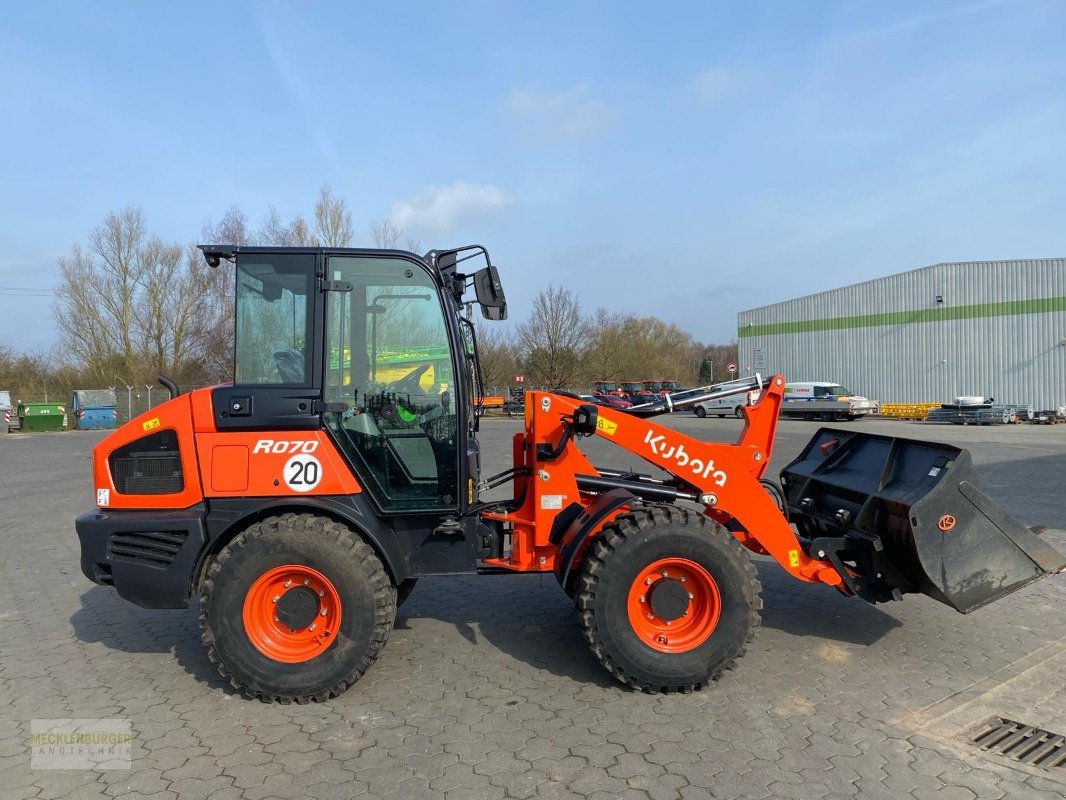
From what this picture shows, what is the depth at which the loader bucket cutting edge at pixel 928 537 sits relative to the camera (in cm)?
428

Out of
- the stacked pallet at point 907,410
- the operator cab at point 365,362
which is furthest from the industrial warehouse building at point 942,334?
the operator cab at point 365,362

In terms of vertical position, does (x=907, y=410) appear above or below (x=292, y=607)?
above

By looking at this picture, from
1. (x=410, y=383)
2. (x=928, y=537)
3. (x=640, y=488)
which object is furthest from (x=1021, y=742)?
(x=410, y=383)

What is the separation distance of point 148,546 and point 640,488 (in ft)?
9.54

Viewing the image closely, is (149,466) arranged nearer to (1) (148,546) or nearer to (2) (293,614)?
(1) (148,546)

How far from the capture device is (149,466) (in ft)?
14.0

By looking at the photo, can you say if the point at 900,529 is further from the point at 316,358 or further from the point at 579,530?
the point at 316,358

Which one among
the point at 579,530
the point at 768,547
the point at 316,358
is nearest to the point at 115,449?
the point at 316,358

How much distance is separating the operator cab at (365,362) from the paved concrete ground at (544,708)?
1.18 metres

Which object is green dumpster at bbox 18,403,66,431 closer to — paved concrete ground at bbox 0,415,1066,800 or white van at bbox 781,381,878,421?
paved concrete ground at bbox 0,415,1066,800

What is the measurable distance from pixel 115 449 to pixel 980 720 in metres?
4.89

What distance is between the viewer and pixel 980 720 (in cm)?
379
